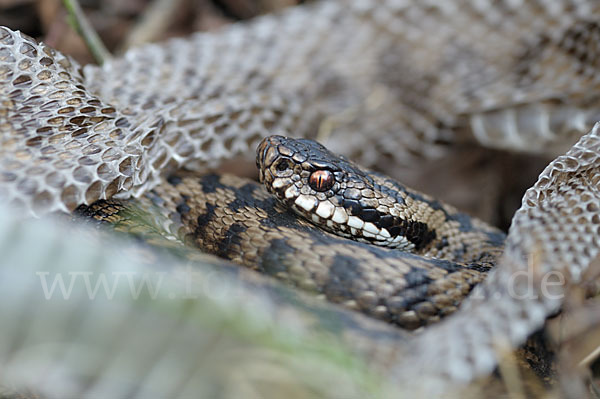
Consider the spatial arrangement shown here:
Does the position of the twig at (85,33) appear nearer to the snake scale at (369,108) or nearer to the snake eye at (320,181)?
the snake scale at (369,108)

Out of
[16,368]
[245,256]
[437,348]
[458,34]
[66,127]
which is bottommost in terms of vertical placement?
[16,368]

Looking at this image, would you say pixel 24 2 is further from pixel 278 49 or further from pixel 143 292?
pixel 143 292

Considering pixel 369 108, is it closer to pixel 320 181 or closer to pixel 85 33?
pixel 320 181

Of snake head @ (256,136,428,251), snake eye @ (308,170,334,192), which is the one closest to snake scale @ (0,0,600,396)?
snake head @ (256,136,428,251)

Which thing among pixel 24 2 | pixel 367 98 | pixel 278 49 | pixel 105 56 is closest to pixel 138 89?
pixel 105 56

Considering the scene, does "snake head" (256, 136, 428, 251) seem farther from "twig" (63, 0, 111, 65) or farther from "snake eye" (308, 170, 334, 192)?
"twig" (63, 0, 111, 65)

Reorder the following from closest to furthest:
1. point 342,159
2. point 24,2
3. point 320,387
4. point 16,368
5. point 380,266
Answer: point 320,387, point 16,368, point 380,266, point 342,159, point 24,2

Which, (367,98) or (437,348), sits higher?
(367,98)
